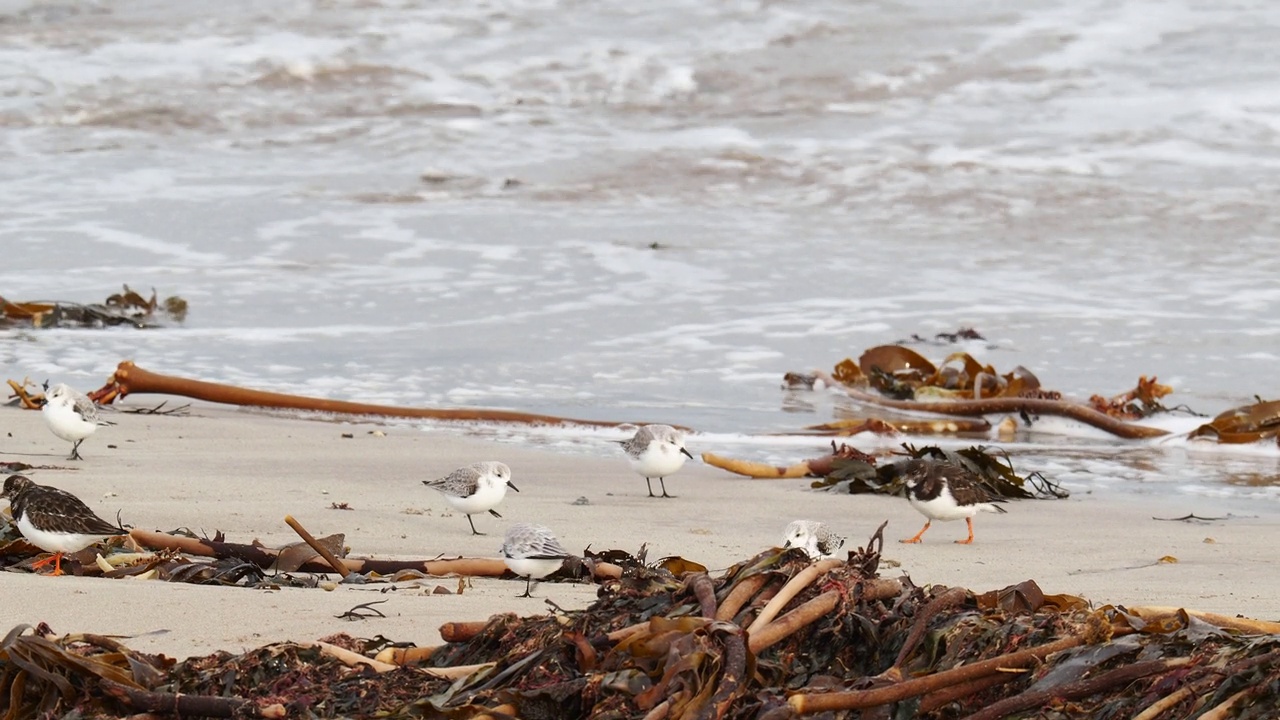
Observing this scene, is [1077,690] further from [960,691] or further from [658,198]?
[658,198]

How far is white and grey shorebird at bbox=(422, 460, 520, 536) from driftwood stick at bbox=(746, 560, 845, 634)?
2270 millimetres

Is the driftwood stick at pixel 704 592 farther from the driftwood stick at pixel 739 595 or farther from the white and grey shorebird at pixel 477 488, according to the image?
the white and grey shorebird at pixel 477 488

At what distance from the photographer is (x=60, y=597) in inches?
124

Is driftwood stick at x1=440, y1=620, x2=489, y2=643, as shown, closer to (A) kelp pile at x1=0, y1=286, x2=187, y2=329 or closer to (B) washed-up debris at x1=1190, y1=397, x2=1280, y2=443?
(B) washed-up debris at x1=1190, y1=397, x2=1280, y2=443

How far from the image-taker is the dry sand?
3.08m

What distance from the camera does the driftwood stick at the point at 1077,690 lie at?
208cm

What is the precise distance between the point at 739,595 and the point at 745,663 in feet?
0.71

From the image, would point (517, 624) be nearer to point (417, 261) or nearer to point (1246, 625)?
point (1246, 625)

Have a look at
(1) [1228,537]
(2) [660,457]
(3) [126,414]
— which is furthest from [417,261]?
(1) [1228,537]

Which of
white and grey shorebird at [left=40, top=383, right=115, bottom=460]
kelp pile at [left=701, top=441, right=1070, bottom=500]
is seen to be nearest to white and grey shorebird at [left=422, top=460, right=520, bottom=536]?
kelp pile at [left=701, top=441, right=1070, bottom=500]

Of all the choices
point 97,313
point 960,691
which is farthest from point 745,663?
point 97,313

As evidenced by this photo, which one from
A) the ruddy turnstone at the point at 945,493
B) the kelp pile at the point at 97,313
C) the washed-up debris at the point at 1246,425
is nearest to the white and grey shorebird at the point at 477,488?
the ruddy turnstone at the point at 945,493

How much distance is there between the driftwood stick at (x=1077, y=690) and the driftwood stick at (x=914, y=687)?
64mm

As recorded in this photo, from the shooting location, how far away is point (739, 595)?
239cm
